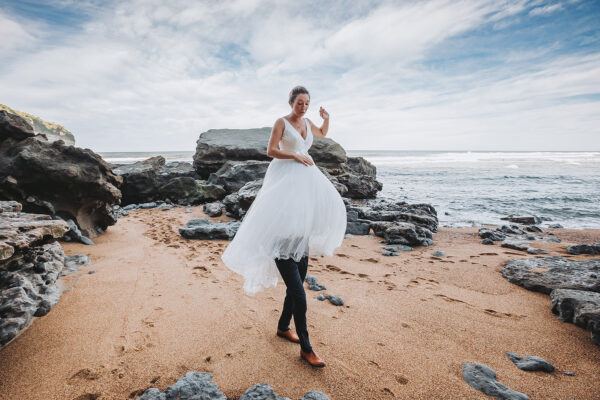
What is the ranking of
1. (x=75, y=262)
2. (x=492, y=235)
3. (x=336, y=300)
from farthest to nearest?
(x=492, y=235), (x=75, y=262), (x=336, y=300)

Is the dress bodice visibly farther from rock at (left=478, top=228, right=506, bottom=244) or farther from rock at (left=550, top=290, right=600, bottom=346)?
rock at (left=478, top=228, right=506, bottom=244)

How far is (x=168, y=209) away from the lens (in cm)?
1055

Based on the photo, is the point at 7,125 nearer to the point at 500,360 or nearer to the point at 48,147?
the point at 48,147

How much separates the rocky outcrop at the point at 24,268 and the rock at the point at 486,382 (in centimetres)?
415

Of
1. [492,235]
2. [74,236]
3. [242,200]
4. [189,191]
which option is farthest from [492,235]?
[189,191]

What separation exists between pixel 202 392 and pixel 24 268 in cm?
266

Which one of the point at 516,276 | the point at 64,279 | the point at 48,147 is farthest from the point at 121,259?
the point at 516,276

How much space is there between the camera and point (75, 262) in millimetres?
4574

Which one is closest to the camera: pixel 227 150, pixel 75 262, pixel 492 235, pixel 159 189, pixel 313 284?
pixel 313 284

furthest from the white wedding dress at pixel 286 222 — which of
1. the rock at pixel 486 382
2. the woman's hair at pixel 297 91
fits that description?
the rock at pixel 486 382

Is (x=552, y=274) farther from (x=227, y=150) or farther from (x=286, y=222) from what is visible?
(x=227, y=150)

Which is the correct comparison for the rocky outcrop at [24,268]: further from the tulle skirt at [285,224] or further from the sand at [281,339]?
the tulle skirt at [285,224]

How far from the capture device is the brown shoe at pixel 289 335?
2.96 metres

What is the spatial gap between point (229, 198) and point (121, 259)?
4469 millimetres
